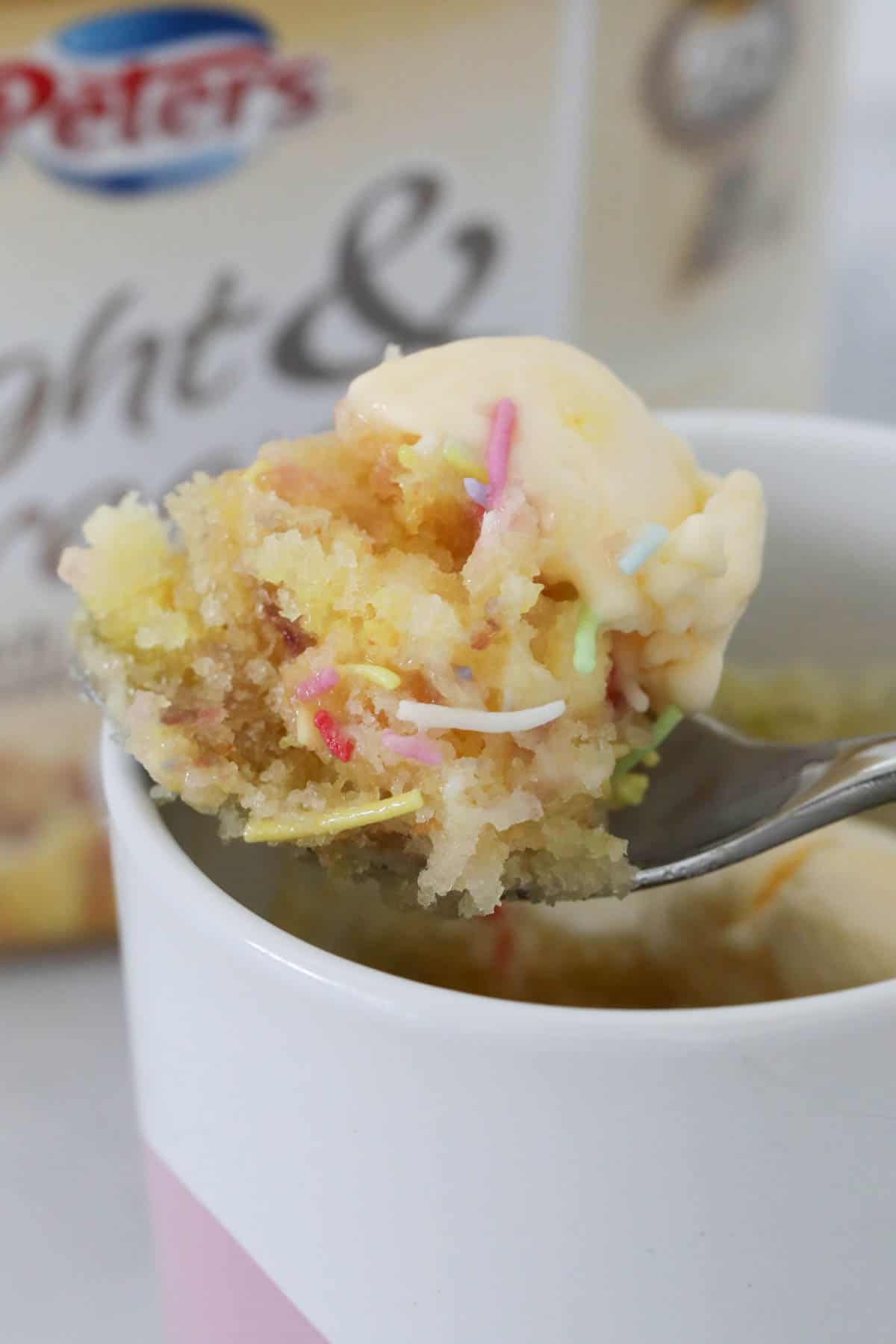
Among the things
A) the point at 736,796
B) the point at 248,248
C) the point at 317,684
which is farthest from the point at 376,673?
the point at 248,248

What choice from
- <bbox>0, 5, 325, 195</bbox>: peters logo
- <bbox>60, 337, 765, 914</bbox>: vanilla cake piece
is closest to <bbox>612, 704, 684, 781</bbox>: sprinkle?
<bbox>60, 337, 765, 914</bbox>: vanilla cake piece

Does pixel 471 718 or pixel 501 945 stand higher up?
pixel 471 718

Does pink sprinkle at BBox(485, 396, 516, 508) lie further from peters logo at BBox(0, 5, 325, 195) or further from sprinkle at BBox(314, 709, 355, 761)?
peters logo at BBox(0, 5, 325, 195)

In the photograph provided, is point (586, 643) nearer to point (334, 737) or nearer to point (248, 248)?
point (334, 737)

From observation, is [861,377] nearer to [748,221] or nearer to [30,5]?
[748,221]

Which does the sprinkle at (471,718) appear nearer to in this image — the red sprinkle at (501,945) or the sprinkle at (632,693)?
the sprinkle at (632,693)

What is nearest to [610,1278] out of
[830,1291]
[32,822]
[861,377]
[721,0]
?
[830,1291]

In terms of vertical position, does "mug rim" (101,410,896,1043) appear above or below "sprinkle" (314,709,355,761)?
below
